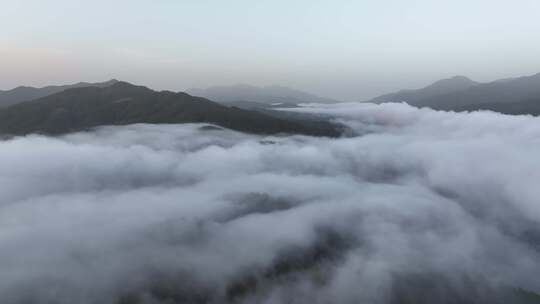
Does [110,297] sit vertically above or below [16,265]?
below

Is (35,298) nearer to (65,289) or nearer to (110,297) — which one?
(65,289)

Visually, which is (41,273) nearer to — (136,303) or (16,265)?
(16,265)

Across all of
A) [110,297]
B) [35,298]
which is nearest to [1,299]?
[35,298]

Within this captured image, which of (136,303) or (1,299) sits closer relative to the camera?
(1,299)

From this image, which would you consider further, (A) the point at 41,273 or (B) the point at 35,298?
(A) the point at 41,273

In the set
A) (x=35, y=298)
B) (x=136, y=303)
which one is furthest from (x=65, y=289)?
(x=136, y=303)

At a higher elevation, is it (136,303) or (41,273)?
(41,273)

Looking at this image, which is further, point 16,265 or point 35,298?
point 16,265

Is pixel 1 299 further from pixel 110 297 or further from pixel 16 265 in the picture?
pixel 110 297
